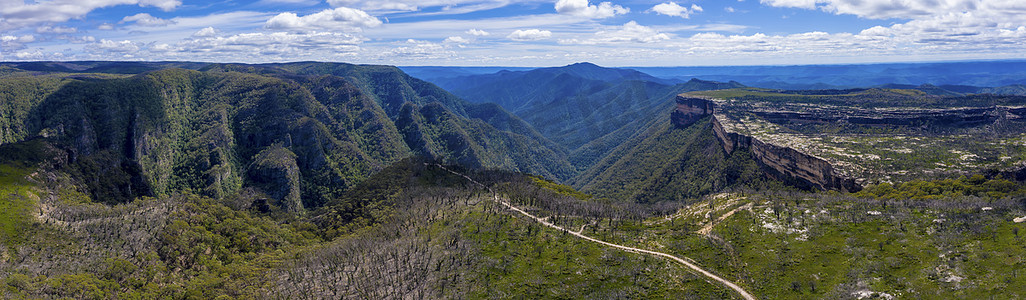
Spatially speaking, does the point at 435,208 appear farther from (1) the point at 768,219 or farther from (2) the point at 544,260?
(1) the point at 768,219

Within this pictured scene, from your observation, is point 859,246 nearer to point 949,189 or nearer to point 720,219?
point 720,219

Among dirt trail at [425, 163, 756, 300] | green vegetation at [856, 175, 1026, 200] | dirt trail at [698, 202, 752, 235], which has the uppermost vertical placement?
green vegetation at [856, 175, 1026, 200]

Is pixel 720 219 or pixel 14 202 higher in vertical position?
pixel 14 202

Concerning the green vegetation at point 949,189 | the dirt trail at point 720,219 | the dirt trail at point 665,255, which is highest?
the green vegetation at point 949,189

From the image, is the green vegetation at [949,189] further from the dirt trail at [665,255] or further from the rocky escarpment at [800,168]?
the dirt trail at [665,255]

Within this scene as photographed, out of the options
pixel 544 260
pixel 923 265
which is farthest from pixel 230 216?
pixel 923 265

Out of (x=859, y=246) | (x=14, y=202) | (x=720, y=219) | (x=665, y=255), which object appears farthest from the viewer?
(x=14, y=202)

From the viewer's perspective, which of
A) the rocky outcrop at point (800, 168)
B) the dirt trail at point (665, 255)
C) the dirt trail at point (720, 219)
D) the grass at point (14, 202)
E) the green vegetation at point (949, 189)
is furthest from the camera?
the rocky outcrop at point (800, 168)

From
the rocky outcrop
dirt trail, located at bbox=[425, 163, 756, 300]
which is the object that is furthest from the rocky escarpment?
dirt trail, located at bbox=[425, 163, 756, 300]

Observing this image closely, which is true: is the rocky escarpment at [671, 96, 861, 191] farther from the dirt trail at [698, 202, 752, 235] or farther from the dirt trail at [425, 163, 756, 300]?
the dirt trail at [425, 163, 756, 300]

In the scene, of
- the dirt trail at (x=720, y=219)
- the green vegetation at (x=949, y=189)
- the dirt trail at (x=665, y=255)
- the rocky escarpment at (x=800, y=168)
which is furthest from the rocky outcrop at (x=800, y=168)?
the dirt trail at (x=665, y=255)

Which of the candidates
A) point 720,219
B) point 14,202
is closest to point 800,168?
point 720,219
